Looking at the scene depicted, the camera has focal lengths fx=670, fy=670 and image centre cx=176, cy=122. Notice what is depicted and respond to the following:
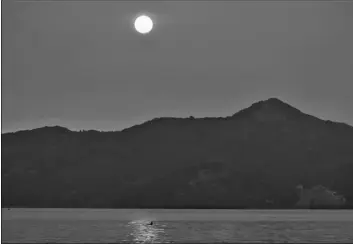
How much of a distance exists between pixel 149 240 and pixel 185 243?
1154cm

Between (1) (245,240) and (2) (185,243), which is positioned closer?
(2) (185,243)

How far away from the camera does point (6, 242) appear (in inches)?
3772

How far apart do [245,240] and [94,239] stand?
23.4 metres

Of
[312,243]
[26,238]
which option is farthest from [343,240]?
[26,238]

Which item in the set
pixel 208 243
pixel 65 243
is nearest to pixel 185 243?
pixel 208 243

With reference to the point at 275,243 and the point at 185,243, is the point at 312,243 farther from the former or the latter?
the point at 185,243

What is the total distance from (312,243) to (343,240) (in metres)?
8.25

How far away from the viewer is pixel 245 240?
10306 cm

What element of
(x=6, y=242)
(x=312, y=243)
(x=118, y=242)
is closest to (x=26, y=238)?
→ (x=6, y=242)

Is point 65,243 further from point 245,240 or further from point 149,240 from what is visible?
point 245,240

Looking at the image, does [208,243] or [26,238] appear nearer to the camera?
[208,243]

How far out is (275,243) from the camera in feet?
315

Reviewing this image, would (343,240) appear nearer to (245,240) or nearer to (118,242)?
(245,240)

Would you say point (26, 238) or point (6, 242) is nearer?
point (6, 242)
